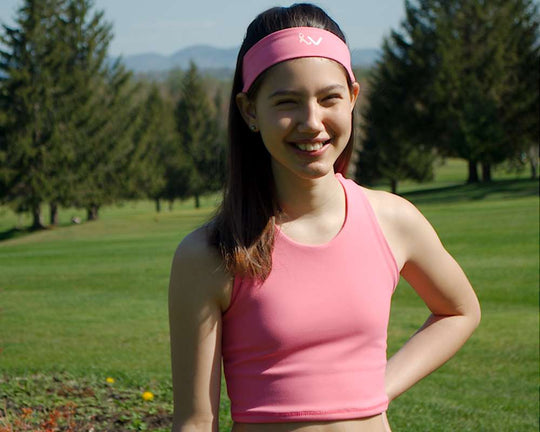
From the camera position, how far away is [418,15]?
166ft

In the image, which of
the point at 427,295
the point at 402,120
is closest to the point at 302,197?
the point at 427,295

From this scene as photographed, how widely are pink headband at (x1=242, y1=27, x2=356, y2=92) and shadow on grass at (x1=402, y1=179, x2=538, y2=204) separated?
113ft

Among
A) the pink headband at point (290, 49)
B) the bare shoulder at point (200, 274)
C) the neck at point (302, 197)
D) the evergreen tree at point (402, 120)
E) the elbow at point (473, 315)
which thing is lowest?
→ the elbow at point (473, 315)

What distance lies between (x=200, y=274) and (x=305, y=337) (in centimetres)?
26

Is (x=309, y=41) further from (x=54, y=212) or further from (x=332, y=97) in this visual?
(x=54, y=212)

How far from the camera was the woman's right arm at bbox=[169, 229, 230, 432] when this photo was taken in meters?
1.67

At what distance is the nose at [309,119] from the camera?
67.6 inches

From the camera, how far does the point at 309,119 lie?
1.72 metres

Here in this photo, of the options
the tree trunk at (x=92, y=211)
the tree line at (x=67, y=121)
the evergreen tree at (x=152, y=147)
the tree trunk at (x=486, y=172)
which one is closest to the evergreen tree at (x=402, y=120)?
the tree trunk at (x=486, y=172)

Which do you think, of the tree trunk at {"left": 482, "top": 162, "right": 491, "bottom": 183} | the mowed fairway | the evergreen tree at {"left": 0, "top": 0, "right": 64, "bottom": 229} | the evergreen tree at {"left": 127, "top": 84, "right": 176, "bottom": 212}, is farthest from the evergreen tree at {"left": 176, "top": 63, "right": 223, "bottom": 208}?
the mowed fairway

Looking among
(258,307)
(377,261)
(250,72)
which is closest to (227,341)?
(258,307)

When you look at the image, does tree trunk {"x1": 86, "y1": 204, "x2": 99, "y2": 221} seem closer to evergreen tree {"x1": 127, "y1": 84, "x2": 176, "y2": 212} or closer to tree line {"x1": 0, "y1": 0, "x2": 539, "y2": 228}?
tree line {"x1": 0, "y1": 0, "x2": 539, "y2": 228}

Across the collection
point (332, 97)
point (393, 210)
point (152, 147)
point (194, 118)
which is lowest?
point (393, 210)

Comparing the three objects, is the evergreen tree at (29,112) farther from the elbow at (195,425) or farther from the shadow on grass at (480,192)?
the elbow at (195,425)
